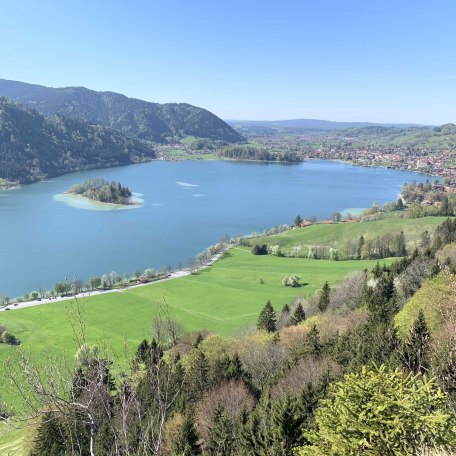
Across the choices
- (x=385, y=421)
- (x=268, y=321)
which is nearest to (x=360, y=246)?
(x=268, y=321)

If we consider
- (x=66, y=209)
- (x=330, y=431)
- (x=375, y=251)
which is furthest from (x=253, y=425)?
(x=66, y=209)

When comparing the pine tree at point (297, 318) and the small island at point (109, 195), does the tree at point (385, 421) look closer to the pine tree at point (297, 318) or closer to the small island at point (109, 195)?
the pine tree at point (297, 318)

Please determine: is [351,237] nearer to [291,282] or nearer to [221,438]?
[291,282]

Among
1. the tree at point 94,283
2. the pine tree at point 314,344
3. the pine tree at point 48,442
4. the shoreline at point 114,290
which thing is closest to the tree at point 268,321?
the pine tree at point 314,344

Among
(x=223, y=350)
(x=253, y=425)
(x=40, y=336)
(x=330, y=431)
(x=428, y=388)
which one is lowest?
(x=40, y=336)

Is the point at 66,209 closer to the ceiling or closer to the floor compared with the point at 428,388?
closer to the floor

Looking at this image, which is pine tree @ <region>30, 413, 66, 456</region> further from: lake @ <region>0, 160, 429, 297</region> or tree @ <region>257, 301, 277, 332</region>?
lake @ <region>0, 160, 429, 297</region>

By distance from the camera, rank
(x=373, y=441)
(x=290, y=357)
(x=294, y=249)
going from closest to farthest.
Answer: (x=373, y=441), (x=290, y=357), (x=294, y=249)

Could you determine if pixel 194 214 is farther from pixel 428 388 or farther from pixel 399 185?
pixel 428 388
